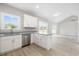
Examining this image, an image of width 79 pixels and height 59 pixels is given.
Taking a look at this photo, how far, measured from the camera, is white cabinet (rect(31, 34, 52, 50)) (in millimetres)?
1777

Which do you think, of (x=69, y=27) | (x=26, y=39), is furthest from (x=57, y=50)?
(x=26, y=39)

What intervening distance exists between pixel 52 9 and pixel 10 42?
1.22 m

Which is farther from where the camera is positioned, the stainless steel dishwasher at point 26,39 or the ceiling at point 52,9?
the stainless steel dishwasher at point 26,39

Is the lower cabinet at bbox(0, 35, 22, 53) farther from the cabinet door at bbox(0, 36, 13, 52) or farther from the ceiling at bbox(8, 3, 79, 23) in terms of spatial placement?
the ceiling at bbox(8, 3, 79, 23)

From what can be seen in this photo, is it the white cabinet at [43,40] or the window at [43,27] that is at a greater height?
the window at [43,27]

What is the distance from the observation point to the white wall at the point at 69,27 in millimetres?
1714

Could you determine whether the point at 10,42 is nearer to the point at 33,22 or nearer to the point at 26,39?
the point at 26,39

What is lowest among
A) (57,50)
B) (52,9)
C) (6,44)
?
(57,50)

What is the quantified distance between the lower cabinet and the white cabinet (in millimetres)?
335

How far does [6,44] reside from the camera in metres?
1.78

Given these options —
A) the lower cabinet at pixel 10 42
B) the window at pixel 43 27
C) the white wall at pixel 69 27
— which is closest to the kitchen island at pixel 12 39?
the lower cabinet at pixel 10 42

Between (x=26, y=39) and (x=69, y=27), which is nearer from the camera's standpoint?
(x=69, y=27)

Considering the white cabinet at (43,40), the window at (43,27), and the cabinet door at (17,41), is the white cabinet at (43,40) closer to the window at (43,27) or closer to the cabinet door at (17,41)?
the window at (43,27)

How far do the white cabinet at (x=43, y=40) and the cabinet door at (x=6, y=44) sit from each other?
53 cm
